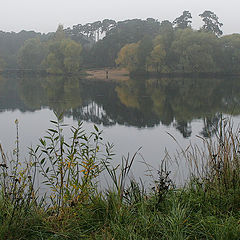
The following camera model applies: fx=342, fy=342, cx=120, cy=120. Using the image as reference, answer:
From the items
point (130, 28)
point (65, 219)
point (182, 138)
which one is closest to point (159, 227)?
point (65, 219)

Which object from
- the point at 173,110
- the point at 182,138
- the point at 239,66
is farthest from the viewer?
the point at 239,66

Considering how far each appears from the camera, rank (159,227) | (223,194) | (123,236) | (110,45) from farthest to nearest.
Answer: (110,45) → (223,194) → (159,227) → (123,236)

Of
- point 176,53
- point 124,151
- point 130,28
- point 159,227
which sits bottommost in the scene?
point 124,151

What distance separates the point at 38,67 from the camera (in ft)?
284

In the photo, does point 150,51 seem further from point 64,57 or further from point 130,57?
point 64,57

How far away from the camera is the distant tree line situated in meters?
62.6

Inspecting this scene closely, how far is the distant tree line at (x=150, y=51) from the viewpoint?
62.6 metres

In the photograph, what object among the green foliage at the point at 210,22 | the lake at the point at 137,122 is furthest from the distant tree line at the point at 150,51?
the lake at the point at 137,122

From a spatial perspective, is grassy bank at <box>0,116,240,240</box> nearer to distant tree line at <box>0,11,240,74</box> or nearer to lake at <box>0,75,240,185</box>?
lake at <box>0,75,240,185</box>

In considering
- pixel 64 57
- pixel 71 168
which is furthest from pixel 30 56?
pixel 71 168

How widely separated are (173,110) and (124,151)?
1057 cm

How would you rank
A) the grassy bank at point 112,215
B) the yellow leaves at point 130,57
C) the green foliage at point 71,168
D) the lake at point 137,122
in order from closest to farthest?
the grassy bank at point 112,215, the green foliage at point 71,168, the lake at point 137,122, the yellow leaves at point 130,57

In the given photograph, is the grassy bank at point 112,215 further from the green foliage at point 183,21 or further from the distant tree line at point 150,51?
the green foliage at point 183,21

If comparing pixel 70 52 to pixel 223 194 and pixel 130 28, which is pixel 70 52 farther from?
pixel 223 194
